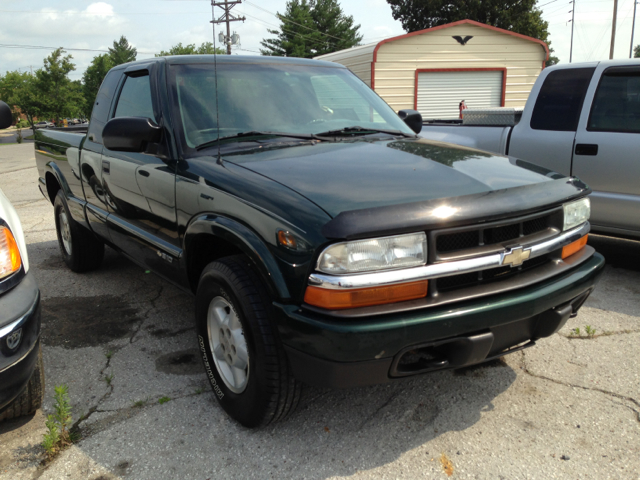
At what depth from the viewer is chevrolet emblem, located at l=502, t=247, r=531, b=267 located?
2.28 metres

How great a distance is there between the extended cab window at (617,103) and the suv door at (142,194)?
374 cm

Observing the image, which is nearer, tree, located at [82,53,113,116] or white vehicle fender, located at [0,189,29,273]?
white vehicle fender, located at [0,189,29,273]

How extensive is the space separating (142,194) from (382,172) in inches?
63.0

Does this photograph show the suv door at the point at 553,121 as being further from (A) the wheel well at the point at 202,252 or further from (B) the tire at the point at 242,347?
(B) the tire at the point at 242,347

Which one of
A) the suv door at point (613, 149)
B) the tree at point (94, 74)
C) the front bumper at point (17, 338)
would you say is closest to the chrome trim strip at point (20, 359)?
the front bumper at point (17, 338)

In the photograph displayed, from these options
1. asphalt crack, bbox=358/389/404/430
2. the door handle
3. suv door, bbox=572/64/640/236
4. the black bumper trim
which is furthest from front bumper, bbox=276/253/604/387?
the door handle

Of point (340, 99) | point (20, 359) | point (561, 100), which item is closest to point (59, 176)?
point (340, 99)

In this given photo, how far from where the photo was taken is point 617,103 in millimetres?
4695

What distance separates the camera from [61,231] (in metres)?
5.35

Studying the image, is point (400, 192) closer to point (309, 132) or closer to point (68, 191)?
point (309, 132)

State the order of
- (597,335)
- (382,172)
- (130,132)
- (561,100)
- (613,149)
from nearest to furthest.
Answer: (382,172) → (130,132) → (597,335) → (613,149) → (561,100)

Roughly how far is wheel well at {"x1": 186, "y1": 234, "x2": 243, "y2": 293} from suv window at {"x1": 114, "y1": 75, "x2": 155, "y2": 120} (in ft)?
3.17

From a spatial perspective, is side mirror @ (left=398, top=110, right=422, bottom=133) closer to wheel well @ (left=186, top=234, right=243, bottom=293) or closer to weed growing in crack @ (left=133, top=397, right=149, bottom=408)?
wheel well @ (left=186, top=234, right=243, bottom=293)

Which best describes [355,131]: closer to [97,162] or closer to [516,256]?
[516,256]
